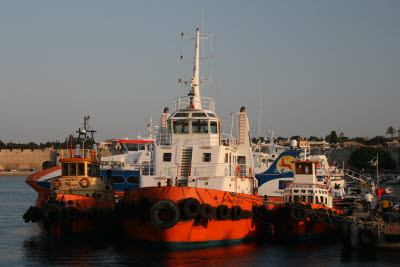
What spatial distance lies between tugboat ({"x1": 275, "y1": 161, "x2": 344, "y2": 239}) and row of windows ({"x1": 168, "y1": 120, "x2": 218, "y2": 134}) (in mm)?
5502

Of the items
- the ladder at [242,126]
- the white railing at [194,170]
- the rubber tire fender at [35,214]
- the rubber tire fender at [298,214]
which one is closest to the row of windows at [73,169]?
the rubber tire fender at [35,214]

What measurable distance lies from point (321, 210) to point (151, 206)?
9.90 meters

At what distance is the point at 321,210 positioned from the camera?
84.4ft

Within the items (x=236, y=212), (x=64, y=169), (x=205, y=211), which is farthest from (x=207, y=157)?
(x=64, y=169)

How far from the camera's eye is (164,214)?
20469 millimetres

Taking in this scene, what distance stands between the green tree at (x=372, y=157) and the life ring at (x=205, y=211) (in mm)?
91608

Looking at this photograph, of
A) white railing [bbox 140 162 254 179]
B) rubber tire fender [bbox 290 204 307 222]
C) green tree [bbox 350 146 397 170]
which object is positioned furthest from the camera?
green tree [bbox 350 146 397 170]

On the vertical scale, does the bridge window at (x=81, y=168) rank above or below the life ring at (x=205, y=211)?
above

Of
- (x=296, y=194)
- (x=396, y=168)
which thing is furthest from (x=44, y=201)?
(x=396, y=168)

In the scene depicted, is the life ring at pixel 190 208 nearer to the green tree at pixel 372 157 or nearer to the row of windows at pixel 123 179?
the row of windows at pixel 123 179

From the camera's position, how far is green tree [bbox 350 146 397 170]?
107m

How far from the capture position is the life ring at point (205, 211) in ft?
68.1

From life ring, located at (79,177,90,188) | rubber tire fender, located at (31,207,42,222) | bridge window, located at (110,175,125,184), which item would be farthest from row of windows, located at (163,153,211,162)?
bridge window, located at (110,175,125,184)

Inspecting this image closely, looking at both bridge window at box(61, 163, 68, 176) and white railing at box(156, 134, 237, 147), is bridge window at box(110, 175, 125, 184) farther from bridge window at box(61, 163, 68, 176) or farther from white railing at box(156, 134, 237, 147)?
white railing at box(156, 134, 237, 147)
